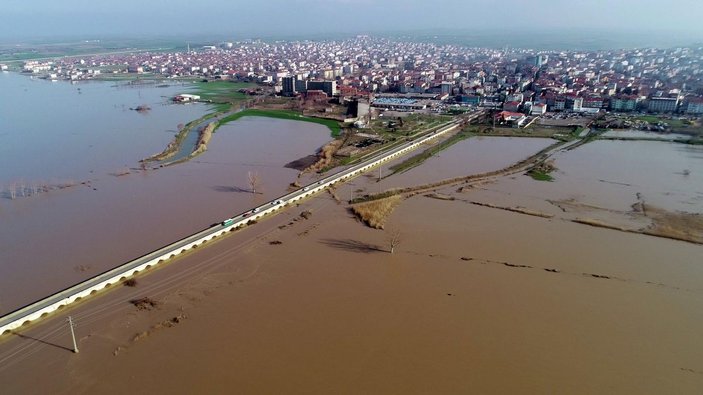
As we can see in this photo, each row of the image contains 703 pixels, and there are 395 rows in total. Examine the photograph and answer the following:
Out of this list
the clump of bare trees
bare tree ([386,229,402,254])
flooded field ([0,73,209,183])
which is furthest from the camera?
flooded field ([0,73,209,183])

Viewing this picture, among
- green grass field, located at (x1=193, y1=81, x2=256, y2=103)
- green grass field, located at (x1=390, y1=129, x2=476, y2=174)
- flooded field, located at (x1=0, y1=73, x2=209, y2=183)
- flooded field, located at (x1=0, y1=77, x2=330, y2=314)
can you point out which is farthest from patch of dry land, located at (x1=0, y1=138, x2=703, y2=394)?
green grass field, located at (x1=193, y1=81, x2=256, y2=103)

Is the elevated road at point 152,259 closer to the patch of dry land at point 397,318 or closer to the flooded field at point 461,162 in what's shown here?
the patch of dry land at point 397,318

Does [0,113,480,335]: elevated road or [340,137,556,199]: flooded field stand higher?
[340,137,556,199]: flooded field

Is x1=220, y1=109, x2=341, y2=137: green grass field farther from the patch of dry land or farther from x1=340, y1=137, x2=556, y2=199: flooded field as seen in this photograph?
A: the patch of dry land

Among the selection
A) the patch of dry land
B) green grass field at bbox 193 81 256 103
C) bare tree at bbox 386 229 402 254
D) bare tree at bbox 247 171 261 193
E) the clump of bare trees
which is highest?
green grass field at bbox 193 81 256 103

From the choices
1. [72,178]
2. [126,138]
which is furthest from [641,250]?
[126,138]

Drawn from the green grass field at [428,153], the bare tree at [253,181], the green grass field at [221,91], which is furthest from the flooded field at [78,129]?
the green grass field at [428,153]

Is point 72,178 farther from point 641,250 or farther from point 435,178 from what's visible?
point 641,250

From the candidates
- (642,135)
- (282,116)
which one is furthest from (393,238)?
(282,116)
